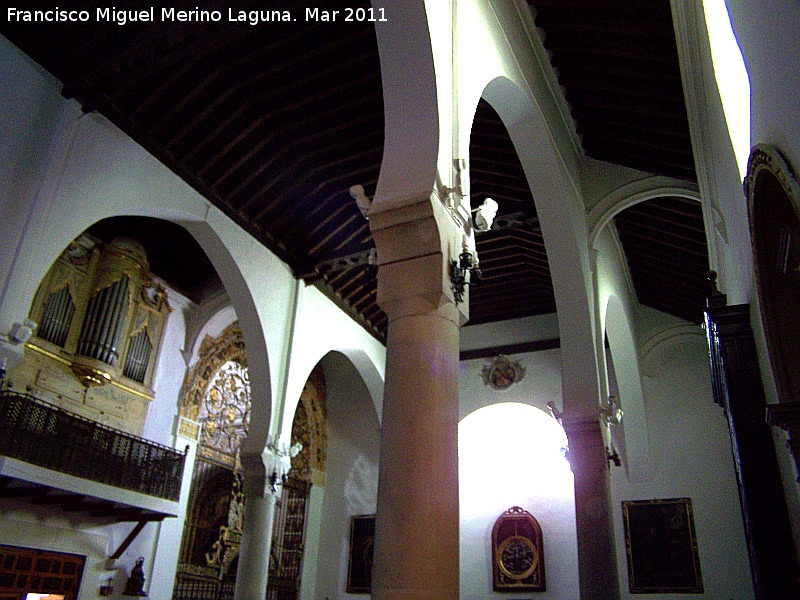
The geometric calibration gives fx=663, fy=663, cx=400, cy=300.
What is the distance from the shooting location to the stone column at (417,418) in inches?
134

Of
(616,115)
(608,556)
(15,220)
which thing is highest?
(616,115)

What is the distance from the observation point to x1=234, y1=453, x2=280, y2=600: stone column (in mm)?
9180

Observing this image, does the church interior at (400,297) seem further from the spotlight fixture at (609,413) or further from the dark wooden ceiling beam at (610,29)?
the spotlight fixture at (609,413)

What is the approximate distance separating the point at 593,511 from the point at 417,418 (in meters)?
4.77

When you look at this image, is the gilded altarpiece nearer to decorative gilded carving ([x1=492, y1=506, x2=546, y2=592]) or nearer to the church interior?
the church interior

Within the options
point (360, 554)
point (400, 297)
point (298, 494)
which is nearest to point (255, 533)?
point (298, 494)

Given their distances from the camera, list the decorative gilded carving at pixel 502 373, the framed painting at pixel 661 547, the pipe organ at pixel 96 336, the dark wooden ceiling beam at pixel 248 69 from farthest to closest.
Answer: the decorative gilded carving at pixel 502 373
the framed painting at pixel 661 547
the pipe organ at pixel 96 336
the dark wooden ceiling beam at pixel 248 69

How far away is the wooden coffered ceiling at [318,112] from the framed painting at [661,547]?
173 inches

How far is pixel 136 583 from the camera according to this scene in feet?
32.9

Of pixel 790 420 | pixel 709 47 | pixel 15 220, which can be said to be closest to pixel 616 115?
pixel 709 47

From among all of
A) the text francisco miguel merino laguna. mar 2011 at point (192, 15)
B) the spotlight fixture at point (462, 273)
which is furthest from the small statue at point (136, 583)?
the spotlight fixture at point (462, 273)

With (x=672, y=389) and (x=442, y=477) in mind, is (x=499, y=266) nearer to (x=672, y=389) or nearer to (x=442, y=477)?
(x=672, y=389)

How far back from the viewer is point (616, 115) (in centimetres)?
842

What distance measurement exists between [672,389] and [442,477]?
1116cm
